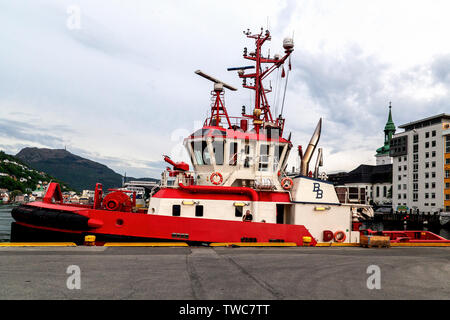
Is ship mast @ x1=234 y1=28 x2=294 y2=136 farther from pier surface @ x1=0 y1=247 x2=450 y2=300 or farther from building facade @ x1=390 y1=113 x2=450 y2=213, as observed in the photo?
building facade @ x1=390 y1=113 x2=450 y2=213

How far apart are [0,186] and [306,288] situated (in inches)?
6092

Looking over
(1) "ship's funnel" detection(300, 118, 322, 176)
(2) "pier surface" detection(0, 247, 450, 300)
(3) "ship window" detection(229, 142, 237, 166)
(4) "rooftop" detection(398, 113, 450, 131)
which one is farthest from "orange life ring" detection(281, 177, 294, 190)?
(4) "rooftop" detection(398, 113, 450, 131)

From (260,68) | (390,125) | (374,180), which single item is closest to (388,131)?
(390,125)

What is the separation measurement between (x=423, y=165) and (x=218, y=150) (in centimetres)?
7039

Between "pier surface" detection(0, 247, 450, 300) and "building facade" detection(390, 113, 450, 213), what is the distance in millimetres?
64814

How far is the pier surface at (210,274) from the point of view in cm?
611

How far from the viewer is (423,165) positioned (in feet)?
233

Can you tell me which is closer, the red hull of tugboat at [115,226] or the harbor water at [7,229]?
the red hull of tugboat at [115,226]

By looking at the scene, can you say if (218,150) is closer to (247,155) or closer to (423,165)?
(247,155)

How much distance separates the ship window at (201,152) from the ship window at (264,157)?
216 centimetres

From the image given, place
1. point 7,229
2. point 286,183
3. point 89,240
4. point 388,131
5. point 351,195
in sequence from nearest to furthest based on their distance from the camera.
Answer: point 89,240
point 286,183
point 351,195
point 7,229
point 388,131

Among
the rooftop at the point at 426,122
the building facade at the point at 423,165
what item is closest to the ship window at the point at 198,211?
the building facade at the point at 423,165

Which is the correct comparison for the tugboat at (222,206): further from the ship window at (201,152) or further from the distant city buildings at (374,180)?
the distant city buildings at (374,180)
